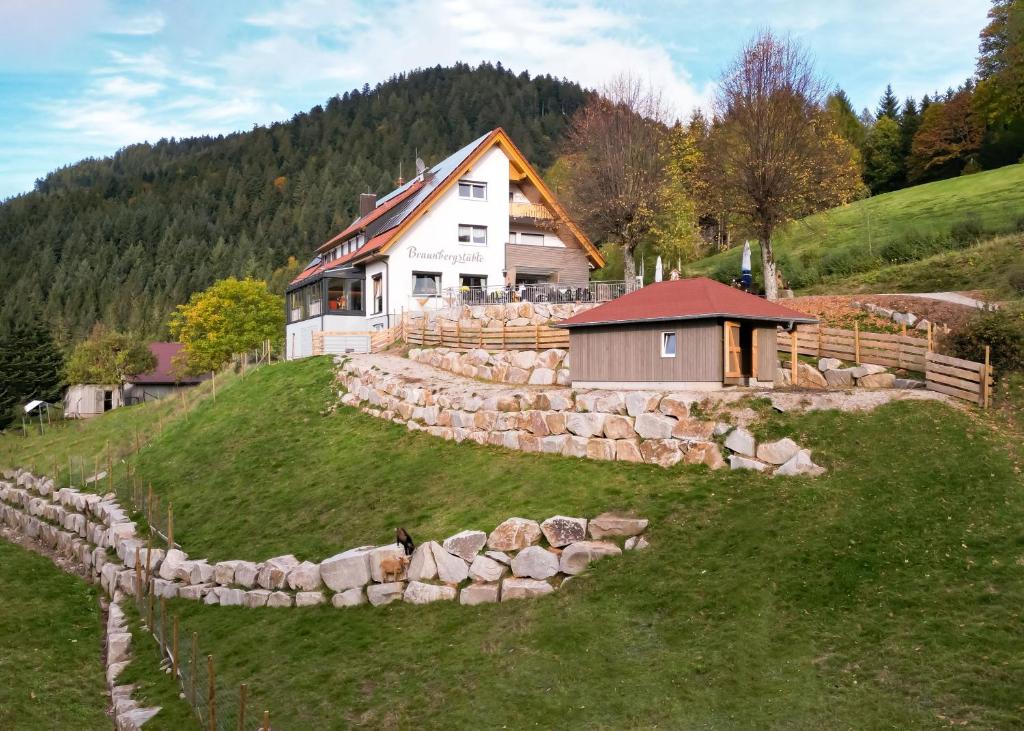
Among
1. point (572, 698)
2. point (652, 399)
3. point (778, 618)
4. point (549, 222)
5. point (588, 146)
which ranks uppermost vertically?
point (588, 146)

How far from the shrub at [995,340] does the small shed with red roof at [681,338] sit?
13.9 feet

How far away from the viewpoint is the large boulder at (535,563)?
16.4m

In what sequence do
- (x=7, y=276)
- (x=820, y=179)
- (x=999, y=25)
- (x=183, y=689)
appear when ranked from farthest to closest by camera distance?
(x=7, y=276), (x=999, y=25), (x=820, y=179), (x=183, y=689)

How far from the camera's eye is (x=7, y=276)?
15662cm

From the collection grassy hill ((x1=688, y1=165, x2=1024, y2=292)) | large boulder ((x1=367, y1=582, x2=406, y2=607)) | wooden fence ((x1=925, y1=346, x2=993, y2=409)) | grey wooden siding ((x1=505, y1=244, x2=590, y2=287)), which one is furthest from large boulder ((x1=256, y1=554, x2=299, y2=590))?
grassy hill ((x1=688, y1=165, x2=1024, y2=292))

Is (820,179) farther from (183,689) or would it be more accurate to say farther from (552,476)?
(183,689)

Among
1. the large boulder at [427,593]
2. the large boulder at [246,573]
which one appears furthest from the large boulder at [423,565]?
the large boulder at [246,573]

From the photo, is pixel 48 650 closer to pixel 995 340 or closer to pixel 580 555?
pixel 580 555

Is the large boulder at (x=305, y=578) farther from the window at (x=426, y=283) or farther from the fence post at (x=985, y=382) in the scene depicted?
the window at (x=426, y=283)

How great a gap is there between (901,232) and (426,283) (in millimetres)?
31092

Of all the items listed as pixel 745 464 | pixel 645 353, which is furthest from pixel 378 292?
pixel 745 464

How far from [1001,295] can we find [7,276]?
17794 cm

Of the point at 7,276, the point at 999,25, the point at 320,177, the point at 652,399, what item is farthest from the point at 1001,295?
the point at 7,276

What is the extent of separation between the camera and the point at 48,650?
18312 millimetres
